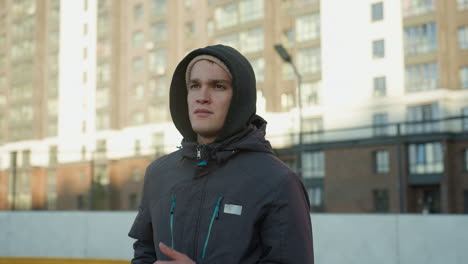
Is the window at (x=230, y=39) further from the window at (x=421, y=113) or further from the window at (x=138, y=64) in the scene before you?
the window at (x=421, y=113)

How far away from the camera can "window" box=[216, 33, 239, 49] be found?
135 feet

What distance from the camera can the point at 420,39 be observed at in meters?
31.8

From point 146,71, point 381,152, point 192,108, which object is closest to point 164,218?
point 192,108

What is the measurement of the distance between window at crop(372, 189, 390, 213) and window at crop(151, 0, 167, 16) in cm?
2416

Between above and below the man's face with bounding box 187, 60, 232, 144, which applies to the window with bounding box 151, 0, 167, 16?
above

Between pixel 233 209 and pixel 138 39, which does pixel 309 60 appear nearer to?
pixel 138 39

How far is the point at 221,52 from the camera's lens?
80.7 inches

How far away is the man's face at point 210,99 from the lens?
2.09 metres

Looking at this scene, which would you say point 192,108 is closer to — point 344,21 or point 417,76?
point 417,76

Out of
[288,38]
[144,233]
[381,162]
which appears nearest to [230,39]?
[288,38]

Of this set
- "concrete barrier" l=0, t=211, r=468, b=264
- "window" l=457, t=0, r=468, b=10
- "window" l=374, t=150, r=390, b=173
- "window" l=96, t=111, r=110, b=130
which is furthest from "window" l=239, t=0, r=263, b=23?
"concrete barrier" l=0, t=211, r=468, b=264

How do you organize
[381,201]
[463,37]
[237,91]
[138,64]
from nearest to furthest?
[237,91] → [381,201] → [463,37] → [138,64]

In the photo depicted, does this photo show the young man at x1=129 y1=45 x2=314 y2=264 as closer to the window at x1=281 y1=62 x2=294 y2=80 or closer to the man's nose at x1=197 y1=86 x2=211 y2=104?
the man's nose at x1=197 y1=86 x2=211 y2=104

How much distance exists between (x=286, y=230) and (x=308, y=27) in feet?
117
